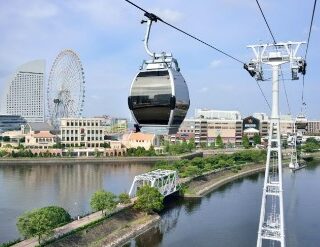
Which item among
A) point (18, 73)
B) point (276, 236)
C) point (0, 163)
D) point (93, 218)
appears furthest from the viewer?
point (18, 73)

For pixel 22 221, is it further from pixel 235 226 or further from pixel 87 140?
pixel 87 140

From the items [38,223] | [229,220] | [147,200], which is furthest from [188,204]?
[38,223]

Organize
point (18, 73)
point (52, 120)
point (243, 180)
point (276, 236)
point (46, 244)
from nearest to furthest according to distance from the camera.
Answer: point (276, 236) → point (46, 244) → point (243, 180) → point (52, 120) → point (18, 73)

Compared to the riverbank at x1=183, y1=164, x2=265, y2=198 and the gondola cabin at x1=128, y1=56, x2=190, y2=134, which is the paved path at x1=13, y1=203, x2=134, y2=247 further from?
the gondola cabin at x1=128, y1=56, x2=190, y2=134

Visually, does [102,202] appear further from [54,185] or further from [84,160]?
[84,160]

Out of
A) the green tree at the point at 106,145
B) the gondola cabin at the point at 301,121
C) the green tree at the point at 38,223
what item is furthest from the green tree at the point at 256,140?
the green tree at the point at 38,223

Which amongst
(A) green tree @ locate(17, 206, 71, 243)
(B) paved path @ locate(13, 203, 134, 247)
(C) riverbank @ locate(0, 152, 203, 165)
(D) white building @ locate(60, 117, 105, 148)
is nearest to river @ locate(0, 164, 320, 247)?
(B) paved path @ locate(13, 203, 134, 247)

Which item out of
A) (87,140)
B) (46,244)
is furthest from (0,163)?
(46,244)

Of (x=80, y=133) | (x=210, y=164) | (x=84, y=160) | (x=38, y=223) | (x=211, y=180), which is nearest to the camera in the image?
(x=38, y=223)
